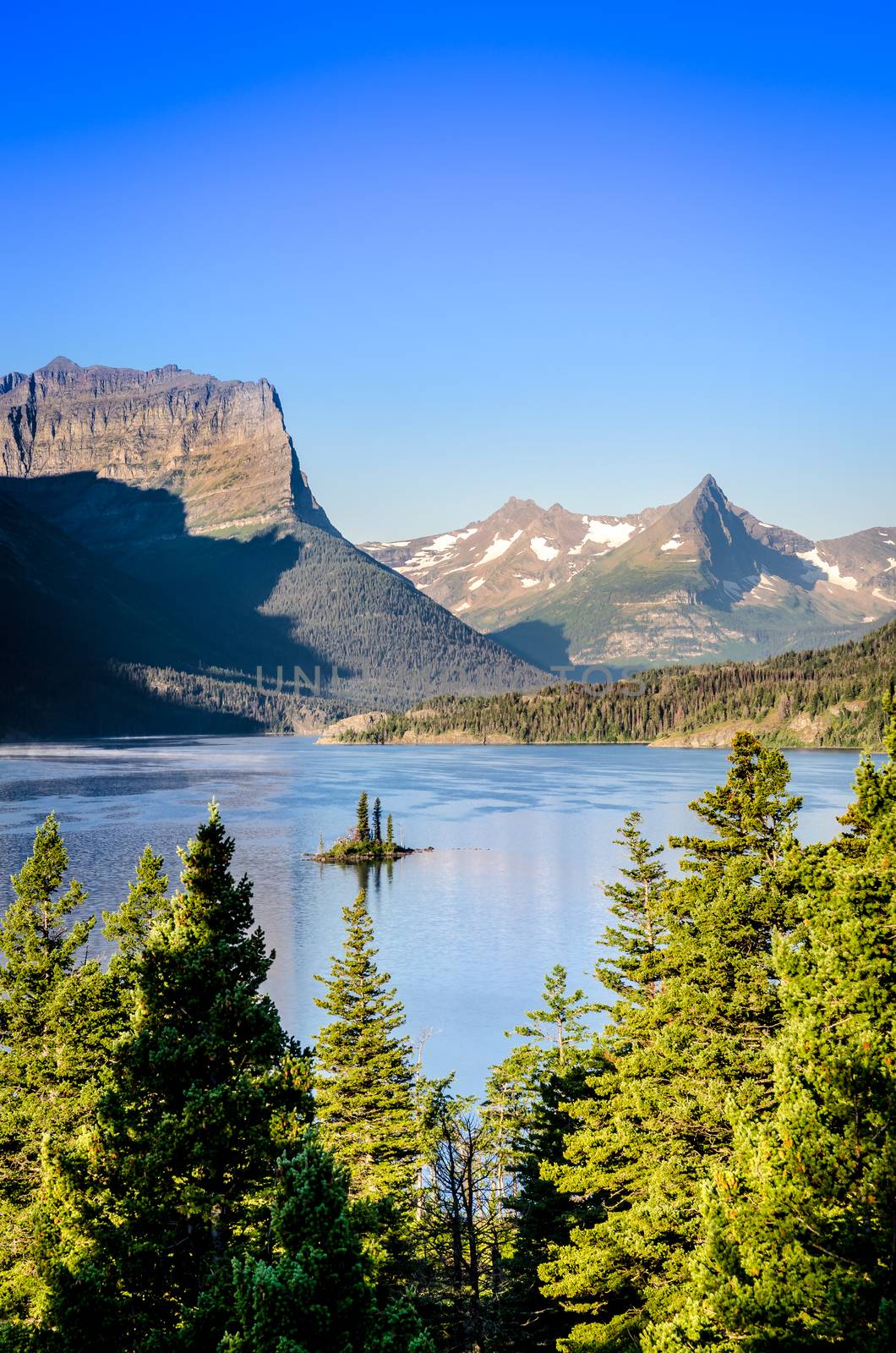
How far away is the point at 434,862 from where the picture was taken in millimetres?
110375

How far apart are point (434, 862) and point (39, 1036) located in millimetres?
83125

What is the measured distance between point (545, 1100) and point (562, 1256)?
9930 mm

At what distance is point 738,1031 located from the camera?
74.0 ft

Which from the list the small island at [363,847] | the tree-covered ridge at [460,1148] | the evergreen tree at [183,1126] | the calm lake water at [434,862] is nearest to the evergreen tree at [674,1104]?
the tree-covered ridge at [460,1148]

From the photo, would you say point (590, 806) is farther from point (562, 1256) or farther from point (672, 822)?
point (562, 1256)

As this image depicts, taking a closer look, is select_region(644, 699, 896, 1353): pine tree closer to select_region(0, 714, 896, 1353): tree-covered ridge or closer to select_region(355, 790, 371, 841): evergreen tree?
select_region(0, 714, 896, 1353): tree-covered ridge

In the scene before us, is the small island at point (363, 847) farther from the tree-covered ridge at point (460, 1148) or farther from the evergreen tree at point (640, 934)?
the tree-covered ridge at point (460, 1148)

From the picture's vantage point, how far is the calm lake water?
5984 cm

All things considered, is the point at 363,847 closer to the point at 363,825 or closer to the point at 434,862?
the point at 363,825

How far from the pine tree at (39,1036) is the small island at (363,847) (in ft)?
261

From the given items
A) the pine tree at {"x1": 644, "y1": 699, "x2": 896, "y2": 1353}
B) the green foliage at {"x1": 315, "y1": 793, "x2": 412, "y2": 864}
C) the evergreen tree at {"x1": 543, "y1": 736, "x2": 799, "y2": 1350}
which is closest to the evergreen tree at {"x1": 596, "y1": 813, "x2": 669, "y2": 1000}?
the evergreen tree at {"x1": 543, "y1": 736, "x2": 799, "y2": 1350}

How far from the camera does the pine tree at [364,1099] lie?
26.3 metres

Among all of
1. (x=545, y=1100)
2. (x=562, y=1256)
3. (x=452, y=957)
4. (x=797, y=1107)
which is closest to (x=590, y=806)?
(x=452, y=957)

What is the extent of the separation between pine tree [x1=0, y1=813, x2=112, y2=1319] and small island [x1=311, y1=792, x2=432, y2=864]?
79468mm
